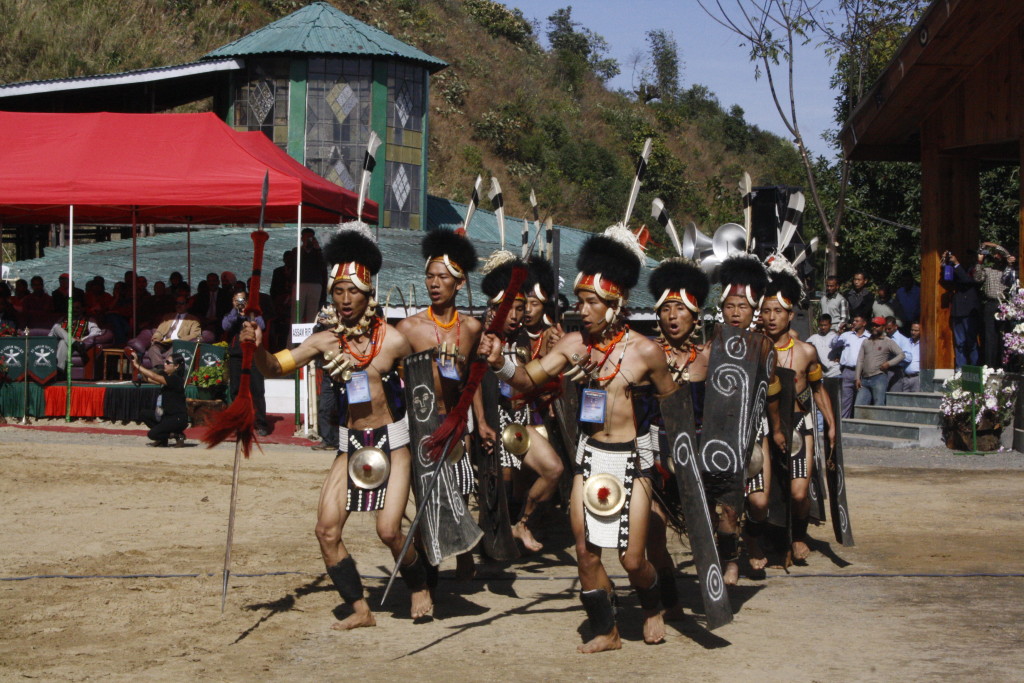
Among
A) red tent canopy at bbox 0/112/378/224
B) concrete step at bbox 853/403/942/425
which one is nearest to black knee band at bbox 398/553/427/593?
red tent canopy at bbox 0/112/378/224

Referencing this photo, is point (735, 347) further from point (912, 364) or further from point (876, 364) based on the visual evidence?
point (912, 364)

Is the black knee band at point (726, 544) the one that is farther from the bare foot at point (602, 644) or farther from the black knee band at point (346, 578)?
the black knee band at point (346, 578)

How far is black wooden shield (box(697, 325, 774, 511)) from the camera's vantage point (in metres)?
6.72

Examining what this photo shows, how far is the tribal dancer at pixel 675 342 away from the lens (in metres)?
6.12

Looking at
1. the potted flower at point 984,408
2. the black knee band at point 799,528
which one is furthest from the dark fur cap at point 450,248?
the potted flower at point 984,408

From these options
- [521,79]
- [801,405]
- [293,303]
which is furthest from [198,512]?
[521,79]

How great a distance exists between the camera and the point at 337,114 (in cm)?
2336

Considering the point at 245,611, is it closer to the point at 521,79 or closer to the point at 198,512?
the point at 198,512

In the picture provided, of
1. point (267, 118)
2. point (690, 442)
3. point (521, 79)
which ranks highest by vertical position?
point (521, 79)

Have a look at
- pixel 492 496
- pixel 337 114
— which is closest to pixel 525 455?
pixel 492 496

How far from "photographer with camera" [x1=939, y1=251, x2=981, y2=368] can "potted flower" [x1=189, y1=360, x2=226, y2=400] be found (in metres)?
9.16

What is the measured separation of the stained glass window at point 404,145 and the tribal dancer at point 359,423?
701 inches

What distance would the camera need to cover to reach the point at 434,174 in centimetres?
4122

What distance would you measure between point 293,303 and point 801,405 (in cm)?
968
